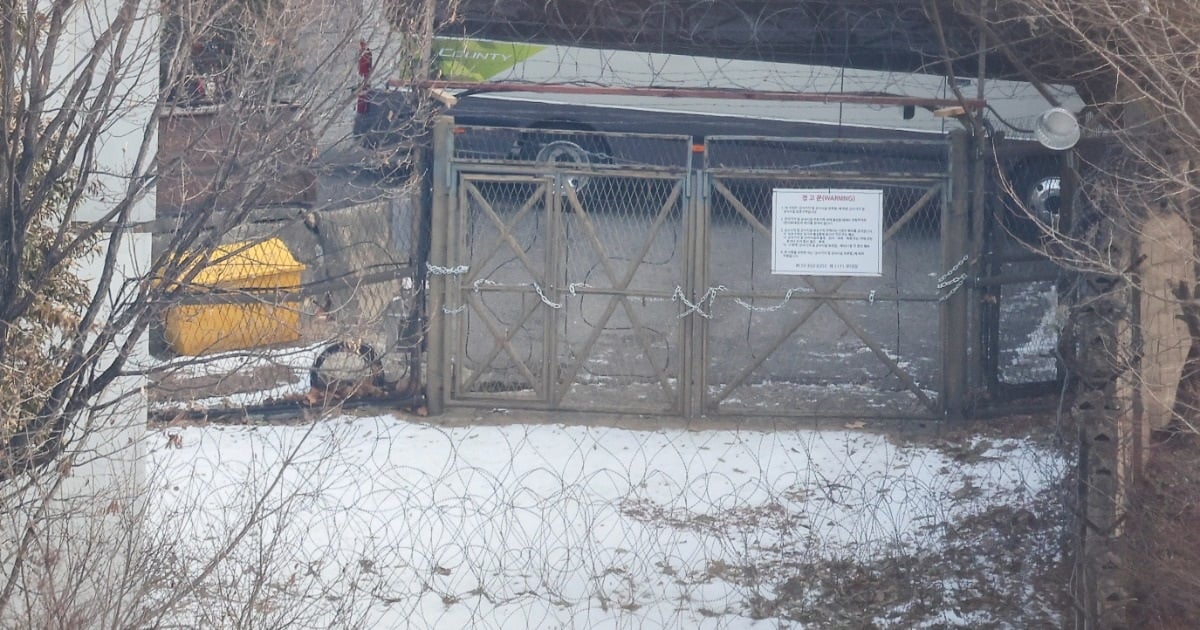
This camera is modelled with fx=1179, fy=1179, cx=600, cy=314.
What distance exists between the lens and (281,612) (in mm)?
5023

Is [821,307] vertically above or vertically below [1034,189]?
below

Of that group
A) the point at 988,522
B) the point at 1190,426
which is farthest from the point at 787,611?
the point at 1190,426

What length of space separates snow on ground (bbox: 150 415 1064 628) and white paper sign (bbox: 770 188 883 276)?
1.41 metres

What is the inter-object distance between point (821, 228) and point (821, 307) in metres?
1.30

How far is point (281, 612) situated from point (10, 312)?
68.6 inches

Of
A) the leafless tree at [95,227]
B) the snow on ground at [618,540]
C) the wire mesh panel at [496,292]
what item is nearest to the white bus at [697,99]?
the wire mesh panel at [496,292]

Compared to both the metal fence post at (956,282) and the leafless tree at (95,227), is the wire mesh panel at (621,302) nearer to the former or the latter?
the metal fence post at (956,282)

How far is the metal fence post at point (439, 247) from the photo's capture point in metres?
8.48

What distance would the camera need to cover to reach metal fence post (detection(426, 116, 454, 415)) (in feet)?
27.8

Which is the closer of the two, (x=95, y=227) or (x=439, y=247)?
(x=95, y=227)

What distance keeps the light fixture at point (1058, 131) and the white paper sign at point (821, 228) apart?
1492 millimetres

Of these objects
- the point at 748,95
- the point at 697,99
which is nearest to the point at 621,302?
the point at 748,95

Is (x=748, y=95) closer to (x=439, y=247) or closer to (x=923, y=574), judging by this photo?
(x=439, y=247)

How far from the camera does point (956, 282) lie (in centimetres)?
848
